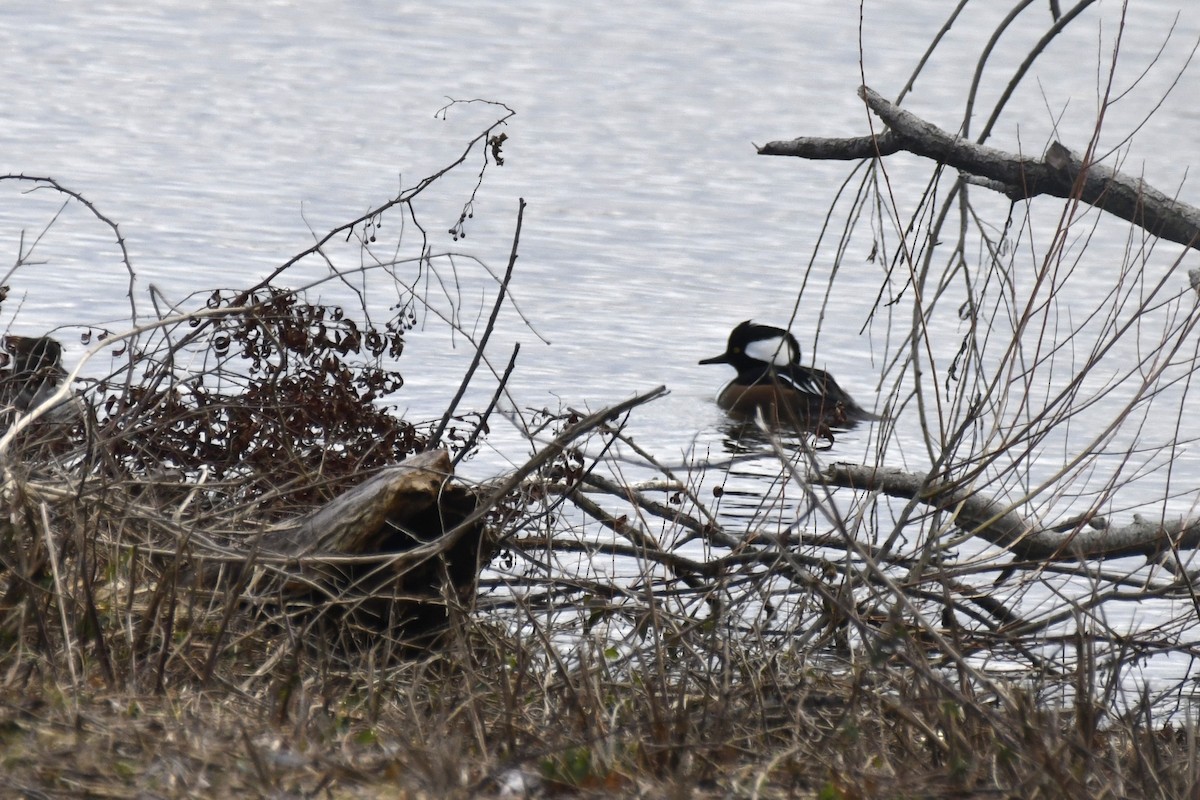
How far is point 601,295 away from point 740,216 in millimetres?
4653

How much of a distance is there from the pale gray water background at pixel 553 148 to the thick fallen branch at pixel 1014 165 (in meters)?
2.00

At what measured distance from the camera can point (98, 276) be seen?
53.0 feet

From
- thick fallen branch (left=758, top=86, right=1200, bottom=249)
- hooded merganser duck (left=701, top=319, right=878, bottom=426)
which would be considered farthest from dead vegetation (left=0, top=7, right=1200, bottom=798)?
hooded merganser duck (left=701, top=319, right=878, bottom=426)

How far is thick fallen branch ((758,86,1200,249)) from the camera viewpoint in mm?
7188

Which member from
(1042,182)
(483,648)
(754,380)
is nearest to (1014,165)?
(1042,182)

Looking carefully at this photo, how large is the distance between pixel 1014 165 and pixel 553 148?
59.4 feet

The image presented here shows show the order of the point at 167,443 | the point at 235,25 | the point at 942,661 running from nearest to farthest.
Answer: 1. the point at 942,661
2. the point at 167,443
3. the point at 235,25

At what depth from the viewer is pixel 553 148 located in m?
25.1

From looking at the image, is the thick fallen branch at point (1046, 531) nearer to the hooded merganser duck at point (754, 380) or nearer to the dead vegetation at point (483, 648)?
the dead vegetation at point (483, 648)

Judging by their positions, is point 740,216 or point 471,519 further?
point 740,216

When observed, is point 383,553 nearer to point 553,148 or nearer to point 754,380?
point 754,380

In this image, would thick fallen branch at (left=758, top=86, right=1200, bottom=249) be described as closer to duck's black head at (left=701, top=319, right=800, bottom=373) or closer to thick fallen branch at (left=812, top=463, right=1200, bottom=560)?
thick fallen branch at (left=812, top=463, right=1200, bottom=560)

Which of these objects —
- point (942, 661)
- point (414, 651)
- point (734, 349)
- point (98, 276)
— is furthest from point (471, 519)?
point (98, 276)

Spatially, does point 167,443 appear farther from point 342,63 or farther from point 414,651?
point 342,63
